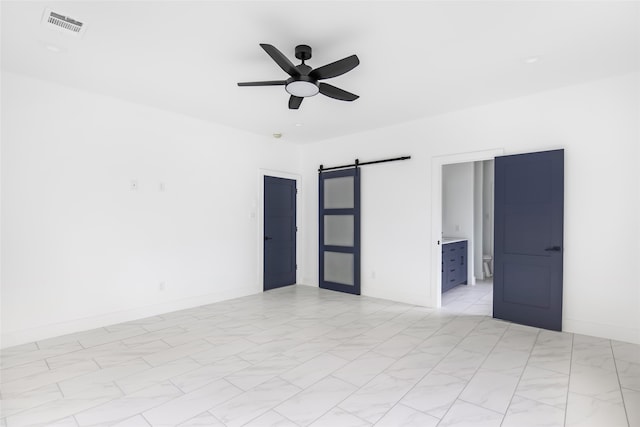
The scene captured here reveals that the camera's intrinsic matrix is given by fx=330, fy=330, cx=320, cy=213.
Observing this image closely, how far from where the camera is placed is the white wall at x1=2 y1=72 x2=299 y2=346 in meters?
3.40

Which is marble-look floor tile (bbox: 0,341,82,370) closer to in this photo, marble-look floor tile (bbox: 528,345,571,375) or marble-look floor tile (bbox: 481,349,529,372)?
marble-look floor tile (bbox: 481,349,529,372)

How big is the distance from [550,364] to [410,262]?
89.7 inches

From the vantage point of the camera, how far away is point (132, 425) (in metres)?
2.09

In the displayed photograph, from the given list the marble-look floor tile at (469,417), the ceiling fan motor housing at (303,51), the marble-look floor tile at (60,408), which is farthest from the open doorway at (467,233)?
the marble-look floor tile at (60,408)

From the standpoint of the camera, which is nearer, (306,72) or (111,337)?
Result: (306,72)

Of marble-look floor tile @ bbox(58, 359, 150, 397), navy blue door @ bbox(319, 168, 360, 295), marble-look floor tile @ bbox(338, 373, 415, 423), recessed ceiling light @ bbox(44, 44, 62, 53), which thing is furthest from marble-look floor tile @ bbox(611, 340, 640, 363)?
recessed ceiling light @ bbox(44, 44, 62, 53)

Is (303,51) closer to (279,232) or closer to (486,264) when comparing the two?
(279,232)

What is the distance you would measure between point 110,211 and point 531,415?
4.57m

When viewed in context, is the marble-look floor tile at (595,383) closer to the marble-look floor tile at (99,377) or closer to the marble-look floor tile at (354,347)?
the marble-look floor tile at (354,347)

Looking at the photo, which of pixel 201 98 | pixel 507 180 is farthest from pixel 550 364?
pixel 201 98

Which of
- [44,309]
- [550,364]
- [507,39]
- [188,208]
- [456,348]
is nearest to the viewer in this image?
[507,39]

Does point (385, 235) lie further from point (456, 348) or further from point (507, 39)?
point (507, 39)

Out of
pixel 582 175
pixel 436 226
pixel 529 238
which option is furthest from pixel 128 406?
pixel 582 175

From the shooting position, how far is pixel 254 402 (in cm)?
234
